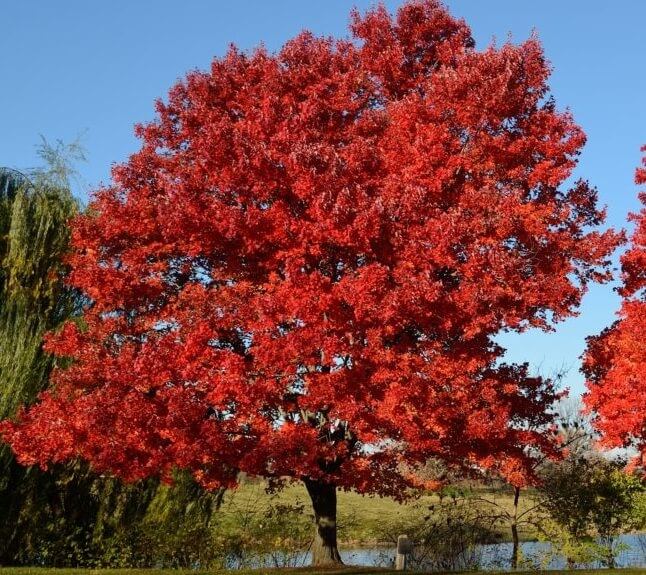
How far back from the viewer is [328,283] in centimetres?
1555

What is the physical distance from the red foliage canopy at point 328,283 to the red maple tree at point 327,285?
0.05 m

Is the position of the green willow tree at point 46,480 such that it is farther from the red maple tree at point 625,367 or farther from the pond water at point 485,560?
the red maple tree at point 625,367

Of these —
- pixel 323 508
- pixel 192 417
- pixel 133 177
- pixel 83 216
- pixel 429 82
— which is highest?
pixel 429 82

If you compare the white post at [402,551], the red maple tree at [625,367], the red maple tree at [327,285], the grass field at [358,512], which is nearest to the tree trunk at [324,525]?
the red maple tree at [327,285]

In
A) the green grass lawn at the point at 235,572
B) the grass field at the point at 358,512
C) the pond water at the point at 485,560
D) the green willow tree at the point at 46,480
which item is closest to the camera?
the green grass lawn at the point at 235,572

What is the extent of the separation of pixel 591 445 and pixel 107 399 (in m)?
20.9

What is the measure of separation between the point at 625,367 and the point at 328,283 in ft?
29.8

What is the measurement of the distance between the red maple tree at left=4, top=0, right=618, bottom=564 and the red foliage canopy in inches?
2.1

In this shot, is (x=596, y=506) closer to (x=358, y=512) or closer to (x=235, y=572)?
(x=235, y=572)

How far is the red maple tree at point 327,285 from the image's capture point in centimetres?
1527

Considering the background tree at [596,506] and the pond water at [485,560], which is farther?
the background tree at [596,506]

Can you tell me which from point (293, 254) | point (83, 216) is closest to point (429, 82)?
point (293, 254)

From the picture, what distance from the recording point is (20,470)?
18016mm

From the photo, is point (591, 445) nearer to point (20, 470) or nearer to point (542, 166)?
point (542, 166)
